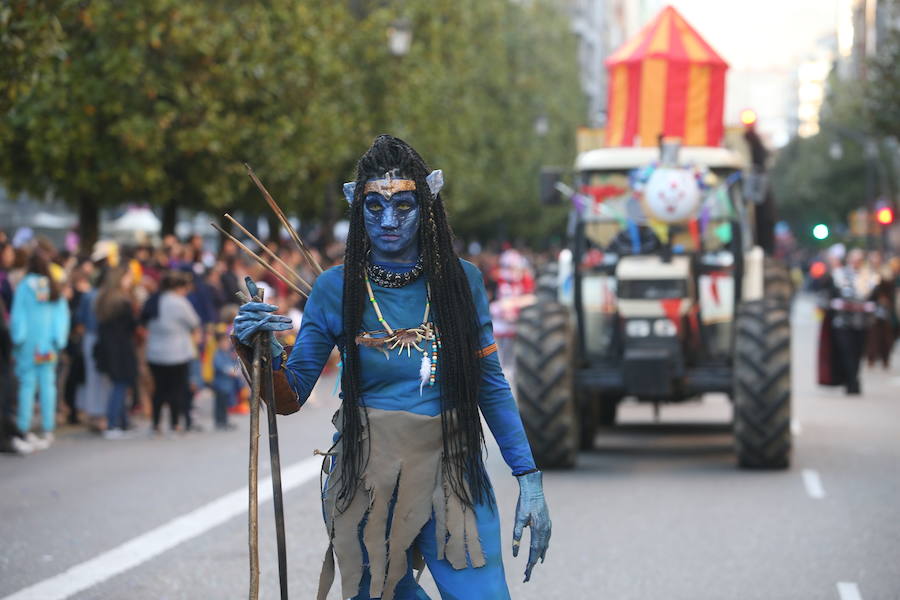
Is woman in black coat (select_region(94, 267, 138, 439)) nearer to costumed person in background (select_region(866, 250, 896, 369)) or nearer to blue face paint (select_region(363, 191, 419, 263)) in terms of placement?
blue face paint (select_region(363, 191, 419, 263))

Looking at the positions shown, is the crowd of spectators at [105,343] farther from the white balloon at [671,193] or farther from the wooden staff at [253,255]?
the wooden staff at [253,255]

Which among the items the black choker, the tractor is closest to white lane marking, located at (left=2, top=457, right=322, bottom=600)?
the tractor

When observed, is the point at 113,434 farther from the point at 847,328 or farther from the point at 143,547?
the point at 847,328

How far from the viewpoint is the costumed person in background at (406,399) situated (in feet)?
16.1

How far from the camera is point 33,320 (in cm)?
1484

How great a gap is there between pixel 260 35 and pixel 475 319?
803 inches

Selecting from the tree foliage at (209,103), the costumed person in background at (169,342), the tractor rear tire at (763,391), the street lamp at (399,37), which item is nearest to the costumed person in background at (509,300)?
the tree foliage at (209,103)

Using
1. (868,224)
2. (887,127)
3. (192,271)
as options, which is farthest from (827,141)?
(192,271)

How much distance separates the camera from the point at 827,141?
83.6 metres

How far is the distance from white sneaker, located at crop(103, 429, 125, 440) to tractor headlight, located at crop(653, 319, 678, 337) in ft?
17.8

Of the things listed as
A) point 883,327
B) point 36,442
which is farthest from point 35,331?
point 883,327

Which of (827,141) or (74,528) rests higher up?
(827,141)

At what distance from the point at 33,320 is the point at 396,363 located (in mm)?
10504

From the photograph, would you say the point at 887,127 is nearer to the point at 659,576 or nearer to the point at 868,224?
the point at 868,224
